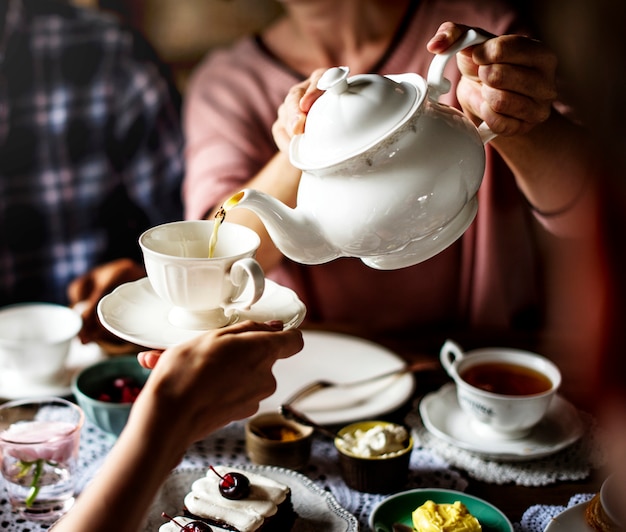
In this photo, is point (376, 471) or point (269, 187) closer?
point (376, 471)

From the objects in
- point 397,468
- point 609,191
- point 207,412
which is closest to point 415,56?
point 609,191

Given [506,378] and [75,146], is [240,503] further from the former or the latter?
[75,146]

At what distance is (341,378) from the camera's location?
113 cm

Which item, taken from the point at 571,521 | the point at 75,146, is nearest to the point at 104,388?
the point at 571,521

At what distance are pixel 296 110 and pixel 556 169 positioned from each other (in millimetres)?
477

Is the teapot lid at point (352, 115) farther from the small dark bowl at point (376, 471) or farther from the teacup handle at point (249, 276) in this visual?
the small dark bowl at point (376, 471)

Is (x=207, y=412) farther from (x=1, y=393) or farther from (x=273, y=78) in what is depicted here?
(x=273, y=78)

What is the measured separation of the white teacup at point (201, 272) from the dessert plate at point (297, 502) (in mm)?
226

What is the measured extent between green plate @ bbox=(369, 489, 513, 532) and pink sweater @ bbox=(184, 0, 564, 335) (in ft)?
2.16

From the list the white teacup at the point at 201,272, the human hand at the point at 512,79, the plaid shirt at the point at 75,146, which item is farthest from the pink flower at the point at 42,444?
the plaid shirt at the point at 75,146

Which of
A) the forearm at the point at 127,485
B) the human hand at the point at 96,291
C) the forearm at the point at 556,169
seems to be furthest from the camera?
the human hand at the point at 96,291

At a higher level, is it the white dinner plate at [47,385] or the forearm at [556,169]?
the forearm at [556,169]

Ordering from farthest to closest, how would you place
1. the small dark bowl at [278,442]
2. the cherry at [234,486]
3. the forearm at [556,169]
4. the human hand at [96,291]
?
the human hand at [96,291] → the forearm at [556,169] → the small dark bowl at [278,442] → the cherry at [234,486]

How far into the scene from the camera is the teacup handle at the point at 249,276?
25.2 inches
